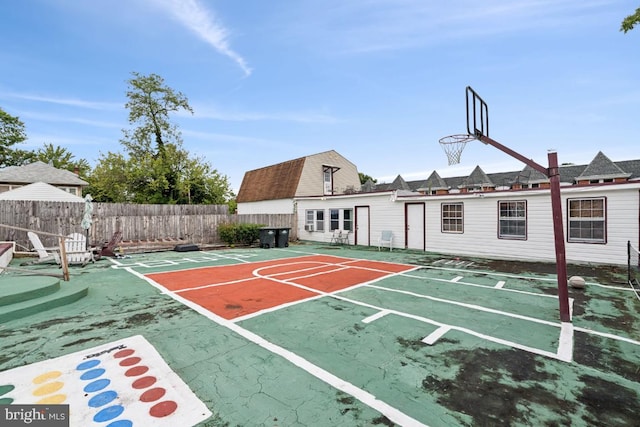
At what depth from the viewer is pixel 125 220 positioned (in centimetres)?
1380

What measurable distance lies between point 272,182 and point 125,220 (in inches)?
459

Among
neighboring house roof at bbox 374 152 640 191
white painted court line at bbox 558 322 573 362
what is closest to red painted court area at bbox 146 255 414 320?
white painted court line at bbox 558 322 573 362

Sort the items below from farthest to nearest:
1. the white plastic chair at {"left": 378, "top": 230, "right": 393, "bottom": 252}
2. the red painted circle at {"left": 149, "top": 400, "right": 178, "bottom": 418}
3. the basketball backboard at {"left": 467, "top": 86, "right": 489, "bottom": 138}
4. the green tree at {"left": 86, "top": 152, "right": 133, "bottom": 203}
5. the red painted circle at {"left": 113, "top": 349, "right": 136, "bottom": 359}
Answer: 1. the green tree at {"left": 86, "top": 152, "right": 133, "bottom": 203}
2. the white plastic chair at {"left": 378, "top": 230, "right": 393, "bottom": 252}
3. the basketball backboard at {"left": 467, "top": 86, "right": 489, "bottom": 138}
4. the red painted circle at {"left": 113, "top": 349, "right": 136, "bottom": 359}
5. the red painted circle at {"left": 149, "top": 400, "right": 178, "bottom": 418}

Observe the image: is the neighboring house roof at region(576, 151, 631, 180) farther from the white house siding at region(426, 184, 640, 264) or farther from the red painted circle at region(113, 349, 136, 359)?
the red painted circle at region(113, 349, 136, 359)

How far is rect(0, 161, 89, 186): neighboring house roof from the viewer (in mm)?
23500

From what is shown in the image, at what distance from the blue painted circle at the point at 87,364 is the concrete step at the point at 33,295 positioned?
264 centimetres

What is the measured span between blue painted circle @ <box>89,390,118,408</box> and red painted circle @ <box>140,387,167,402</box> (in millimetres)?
256

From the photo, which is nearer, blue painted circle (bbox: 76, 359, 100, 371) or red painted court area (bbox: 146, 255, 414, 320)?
blue painted circle (bbox: 76, 359, 100, 371)

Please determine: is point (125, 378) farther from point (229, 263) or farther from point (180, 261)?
point (180, 261)

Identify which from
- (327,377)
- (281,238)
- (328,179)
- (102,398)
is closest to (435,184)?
(328,179)

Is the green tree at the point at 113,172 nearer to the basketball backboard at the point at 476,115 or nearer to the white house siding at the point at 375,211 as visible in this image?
the white house siding at the point at 375,211

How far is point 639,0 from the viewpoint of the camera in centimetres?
925

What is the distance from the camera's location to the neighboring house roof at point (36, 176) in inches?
925

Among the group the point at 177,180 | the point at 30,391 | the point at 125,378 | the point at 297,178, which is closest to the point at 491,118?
the point at 125,378
